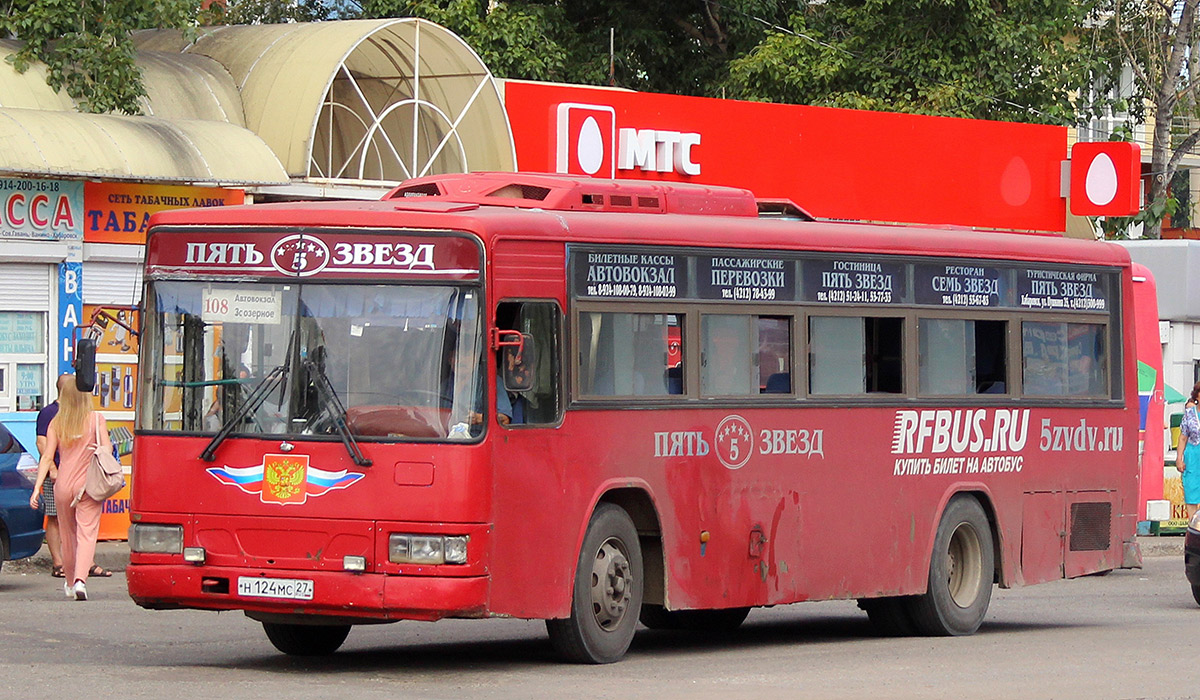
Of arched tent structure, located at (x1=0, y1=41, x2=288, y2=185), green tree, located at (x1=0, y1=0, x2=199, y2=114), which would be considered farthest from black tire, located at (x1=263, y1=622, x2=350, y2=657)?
green tree, located at (x1=0, y1=0, x2=199, y2=114)

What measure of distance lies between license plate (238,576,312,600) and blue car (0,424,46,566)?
625cm

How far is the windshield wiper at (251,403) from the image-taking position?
11.1m

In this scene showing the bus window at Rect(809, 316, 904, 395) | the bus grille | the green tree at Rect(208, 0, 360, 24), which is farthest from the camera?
the green tree at Rect(208, 0, 360, 24)

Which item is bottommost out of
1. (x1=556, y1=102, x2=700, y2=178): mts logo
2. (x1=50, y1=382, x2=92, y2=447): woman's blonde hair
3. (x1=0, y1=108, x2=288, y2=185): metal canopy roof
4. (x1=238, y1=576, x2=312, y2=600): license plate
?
(x1=238, y1=576, x2=312, y2=600): license plate

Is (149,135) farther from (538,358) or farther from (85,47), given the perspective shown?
(538,358)

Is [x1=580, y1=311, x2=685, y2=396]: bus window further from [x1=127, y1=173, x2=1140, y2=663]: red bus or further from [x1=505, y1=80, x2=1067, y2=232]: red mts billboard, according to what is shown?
[x1=505, y1=80, x2=1067, y2=232]: red mts billboard

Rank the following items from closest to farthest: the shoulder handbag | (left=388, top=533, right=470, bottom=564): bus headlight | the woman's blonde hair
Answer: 1. (left=388, top=533, right=470, bottom=564): bus headlight
2. the shoulder handbag
3. the woman's blonde hair

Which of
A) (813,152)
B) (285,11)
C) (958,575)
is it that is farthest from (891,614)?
(285,11)

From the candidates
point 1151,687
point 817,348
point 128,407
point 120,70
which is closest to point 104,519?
point 128,407

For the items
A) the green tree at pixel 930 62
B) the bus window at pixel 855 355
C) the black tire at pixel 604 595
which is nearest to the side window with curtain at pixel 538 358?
the black tire at pixel 604 595

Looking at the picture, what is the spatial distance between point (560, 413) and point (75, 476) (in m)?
5.72

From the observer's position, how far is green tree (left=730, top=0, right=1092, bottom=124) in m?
31.4

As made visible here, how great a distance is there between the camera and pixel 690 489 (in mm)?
12227

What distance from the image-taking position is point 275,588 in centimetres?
1088
